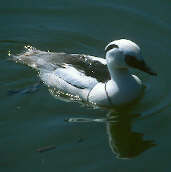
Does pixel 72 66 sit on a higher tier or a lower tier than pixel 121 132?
higher

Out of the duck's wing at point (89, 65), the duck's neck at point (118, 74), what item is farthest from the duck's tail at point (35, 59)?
the duck's neck at point (118, 74)

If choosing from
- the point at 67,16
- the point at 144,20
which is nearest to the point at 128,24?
the point at 144,20

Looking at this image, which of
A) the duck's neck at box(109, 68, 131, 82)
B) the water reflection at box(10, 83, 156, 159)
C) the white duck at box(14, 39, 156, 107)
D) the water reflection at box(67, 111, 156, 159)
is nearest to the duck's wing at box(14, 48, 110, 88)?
the white duck at box(14, 39, 156, 107)

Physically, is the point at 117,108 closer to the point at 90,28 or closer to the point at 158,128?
the point at 158,128

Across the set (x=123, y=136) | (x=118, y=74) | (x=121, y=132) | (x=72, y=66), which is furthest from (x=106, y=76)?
(x=123, y=136)

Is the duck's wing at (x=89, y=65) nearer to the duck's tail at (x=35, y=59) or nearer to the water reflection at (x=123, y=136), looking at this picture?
the duck's tail at (x=35, y=59)

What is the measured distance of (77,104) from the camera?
1027 cm

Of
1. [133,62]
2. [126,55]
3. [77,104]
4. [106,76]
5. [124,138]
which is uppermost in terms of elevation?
[126,55]

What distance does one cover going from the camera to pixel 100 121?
9859mm

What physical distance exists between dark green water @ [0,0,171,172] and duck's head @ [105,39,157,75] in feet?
3.03

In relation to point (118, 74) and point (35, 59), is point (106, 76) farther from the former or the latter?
point (35, 59)

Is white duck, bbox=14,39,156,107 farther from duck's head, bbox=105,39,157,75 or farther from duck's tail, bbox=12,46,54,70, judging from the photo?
duck's tail, bbox=12,46,54,70

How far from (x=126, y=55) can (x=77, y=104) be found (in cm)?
143

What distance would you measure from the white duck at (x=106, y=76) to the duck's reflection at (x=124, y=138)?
0.30 meters
